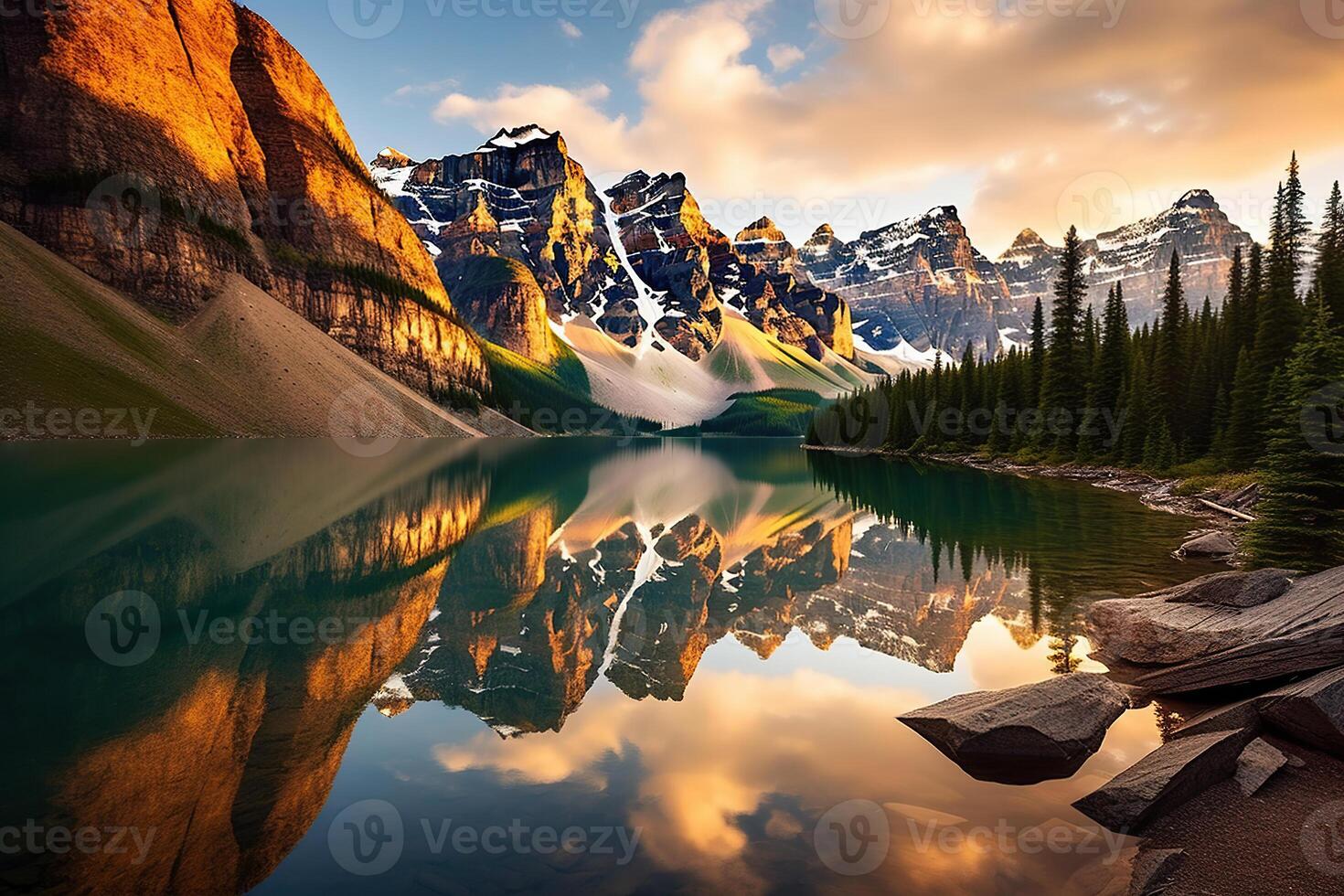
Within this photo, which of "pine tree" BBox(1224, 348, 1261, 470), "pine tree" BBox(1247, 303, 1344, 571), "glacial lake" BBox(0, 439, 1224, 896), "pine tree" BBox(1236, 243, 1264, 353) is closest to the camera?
"glacial lake" BBox(0, 439, 1224, 896)

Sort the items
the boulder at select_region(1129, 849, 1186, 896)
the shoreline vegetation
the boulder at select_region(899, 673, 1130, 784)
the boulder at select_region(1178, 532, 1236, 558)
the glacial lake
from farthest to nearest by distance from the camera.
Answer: the shoreline vegetation < the boulder at select_region(1178, 532, 1236, 558) < the boulder at select_region(899, 673, 1130, 784) < the glacial lake < the boulder at select_region(1129, 849, 1186, 896)

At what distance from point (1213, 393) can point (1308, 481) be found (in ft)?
171

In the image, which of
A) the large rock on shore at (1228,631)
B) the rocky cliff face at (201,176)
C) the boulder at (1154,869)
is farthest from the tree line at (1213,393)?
the rocky cliff face at (201,176)

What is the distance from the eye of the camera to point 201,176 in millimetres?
135125

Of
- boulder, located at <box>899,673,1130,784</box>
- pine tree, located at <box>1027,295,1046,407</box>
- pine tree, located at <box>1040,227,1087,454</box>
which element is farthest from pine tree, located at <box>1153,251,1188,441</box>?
boulder, located at <box>899,673,1130,784</box>

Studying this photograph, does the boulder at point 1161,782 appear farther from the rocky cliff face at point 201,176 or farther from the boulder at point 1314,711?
the rocky cliff face at point 201,176

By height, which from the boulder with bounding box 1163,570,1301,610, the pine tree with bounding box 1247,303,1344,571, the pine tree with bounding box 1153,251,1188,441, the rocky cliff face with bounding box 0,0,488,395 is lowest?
the boulder with bounding box 1163,570,1301,610

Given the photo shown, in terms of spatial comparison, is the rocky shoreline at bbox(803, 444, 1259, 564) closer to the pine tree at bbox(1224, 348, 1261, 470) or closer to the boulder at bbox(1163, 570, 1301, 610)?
the pine tree at bbox(1224, 348, 1261, 470)

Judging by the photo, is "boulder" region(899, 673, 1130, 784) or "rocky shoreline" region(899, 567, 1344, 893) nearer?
"rocky shoreline" region(899, 567, 1344, 893)

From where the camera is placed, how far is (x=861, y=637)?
1841cm

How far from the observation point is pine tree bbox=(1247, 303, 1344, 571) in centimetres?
1955

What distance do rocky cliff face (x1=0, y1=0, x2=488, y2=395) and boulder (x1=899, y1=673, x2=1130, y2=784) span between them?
13757 cm

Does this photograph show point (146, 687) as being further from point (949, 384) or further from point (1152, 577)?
point (949, 384)

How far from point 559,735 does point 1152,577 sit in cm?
2037
